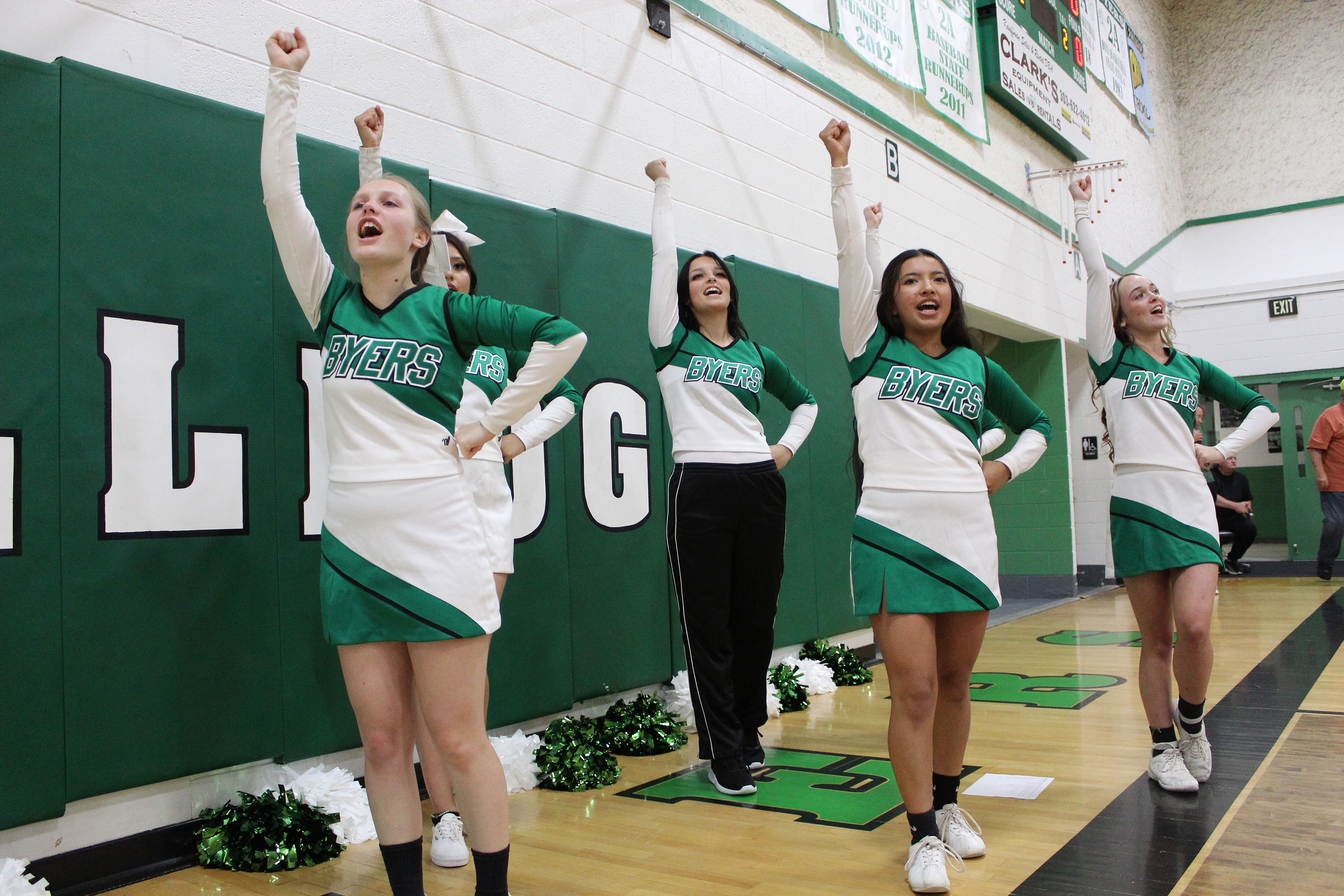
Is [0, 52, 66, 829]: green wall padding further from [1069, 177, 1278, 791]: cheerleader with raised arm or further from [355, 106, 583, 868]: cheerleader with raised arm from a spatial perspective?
[1069, 177, 1278, 791]: cheerleader with raised arm

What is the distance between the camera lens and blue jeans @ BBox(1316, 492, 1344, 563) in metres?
7.67

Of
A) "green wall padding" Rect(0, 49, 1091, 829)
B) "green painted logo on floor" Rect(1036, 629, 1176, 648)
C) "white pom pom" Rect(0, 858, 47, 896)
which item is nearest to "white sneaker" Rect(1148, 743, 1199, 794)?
"green wall padding" Rect(0, 49, 1091, 829)

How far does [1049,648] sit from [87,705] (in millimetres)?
4778

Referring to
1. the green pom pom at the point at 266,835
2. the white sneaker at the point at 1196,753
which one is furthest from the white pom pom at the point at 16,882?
the white sneaker at the point at 1196,753

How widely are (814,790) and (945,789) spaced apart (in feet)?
2.12

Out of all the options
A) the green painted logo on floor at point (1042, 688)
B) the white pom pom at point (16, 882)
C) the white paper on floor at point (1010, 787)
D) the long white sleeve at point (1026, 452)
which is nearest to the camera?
the white pom pom at point (16, 882)

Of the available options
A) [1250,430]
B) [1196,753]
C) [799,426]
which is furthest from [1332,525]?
[799,426]

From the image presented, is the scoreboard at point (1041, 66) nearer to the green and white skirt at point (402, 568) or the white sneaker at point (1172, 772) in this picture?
the white sneaker at point (1172, 772)

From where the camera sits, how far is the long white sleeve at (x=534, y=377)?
5.53 ft

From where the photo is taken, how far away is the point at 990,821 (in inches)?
94.5

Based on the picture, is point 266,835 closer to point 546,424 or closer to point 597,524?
point 546,424

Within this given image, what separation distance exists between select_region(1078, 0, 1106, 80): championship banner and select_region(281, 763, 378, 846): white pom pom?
29.7ft

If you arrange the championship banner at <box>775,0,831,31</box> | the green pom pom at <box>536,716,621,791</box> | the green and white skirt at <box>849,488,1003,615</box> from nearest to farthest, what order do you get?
the green and white skirt at <box>849,488,1003,615</box> < the green pom pom at <box>536,716,621,791</box> < the championship banner at <box>775,0,831,31</box>

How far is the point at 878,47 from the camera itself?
5.62 m
